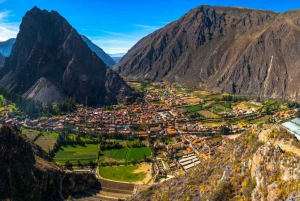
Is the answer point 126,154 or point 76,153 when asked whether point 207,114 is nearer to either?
point 126,154

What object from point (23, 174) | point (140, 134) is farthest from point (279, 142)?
point (140, 134)

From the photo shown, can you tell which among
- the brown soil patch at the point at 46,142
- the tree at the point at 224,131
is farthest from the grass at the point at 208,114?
the brown soil patch at the point at 46,142

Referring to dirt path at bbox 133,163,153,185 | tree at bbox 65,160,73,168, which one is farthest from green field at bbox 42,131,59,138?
dirt path at bbox 133,163,153,185

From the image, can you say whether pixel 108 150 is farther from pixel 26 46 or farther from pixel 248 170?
pixel 26 46

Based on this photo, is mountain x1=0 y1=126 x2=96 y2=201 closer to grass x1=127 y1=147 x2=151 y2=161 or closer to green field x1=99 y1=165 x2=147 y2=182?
green field x1=99 y1=165 x2=147 y2=182

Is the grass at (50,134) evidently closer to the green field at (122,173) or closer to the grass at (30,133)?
the grass at (30,133)

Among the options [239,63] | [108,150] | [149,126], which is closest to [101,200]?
[108,150]
